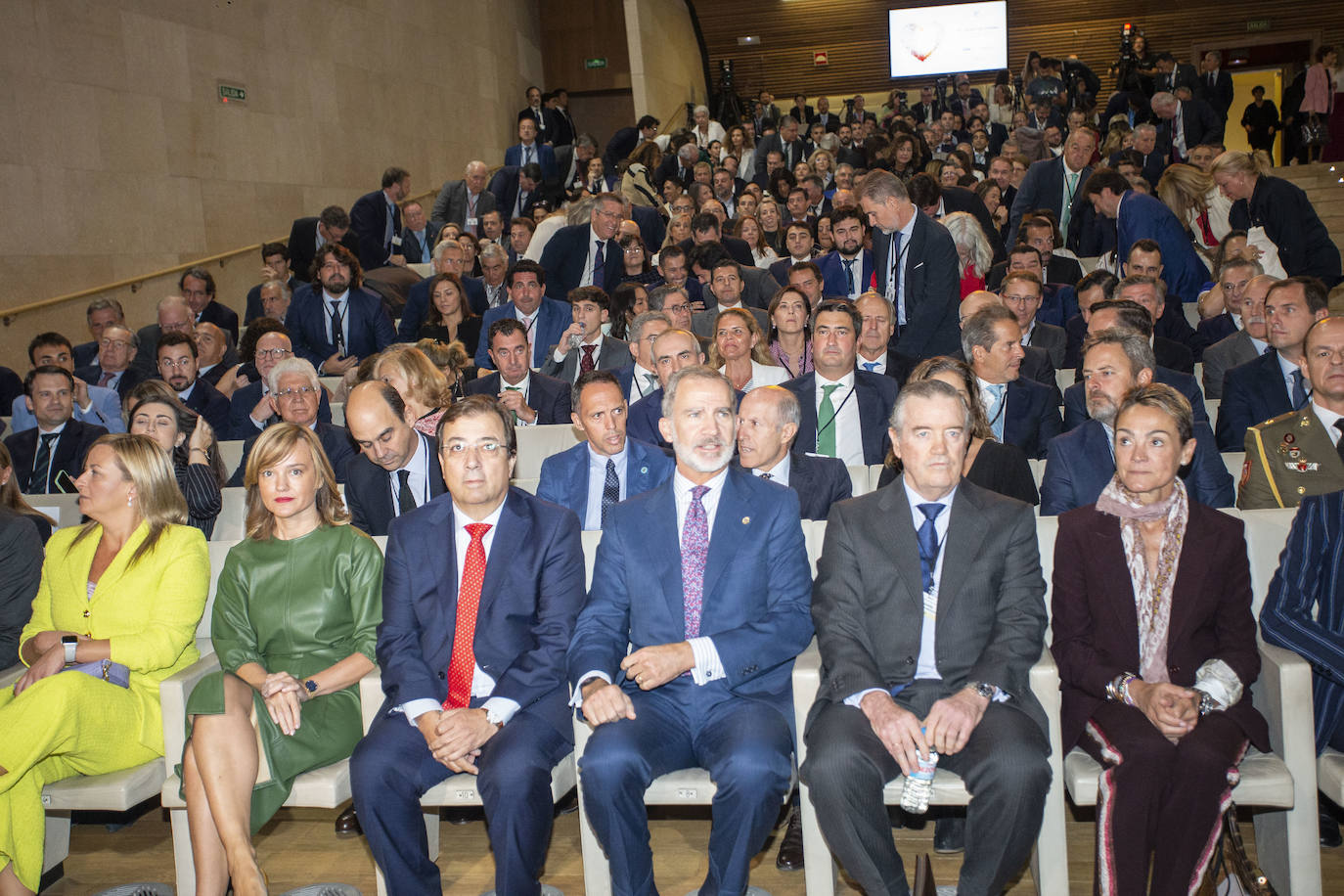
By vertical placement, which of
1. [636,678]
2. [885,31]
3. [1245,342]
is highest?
[885,31]

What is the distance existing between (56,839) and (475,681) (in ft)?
4.47

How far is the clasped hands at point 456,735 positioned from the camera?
251cm

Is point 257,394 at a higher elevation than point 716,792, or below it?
higher

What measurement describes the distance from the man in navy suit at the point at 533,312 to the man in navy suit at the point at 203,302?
7.10ft

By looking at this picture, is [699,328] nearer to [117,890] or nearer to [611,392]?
[611,392]

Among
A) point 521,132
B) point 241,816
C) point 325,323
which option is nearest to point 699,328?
point 325,323

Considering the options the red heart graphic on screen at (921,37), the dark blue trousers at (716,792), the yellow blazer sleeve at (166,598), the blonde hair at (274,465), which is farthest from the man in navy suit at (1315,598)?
the red heart graphic on screen at (921,37)

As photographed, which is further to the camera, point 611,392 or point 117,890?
point 611,392

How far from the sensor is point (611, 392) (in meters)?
3.50

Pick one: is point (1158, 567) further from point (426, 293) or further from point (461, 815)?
point (426, 293)

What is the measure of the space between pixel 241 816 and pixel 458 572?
0.75 m

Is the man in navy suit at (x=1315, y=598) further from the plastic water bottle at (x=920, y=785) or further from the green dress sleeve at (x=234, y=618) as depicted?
the green dress sleeve at (x=234, y=618)

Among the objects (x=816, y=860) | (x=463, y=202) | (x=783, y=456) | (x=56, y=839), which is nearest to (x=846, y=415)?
(x=783, y=456)

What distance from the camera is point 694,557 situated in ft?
8.86
